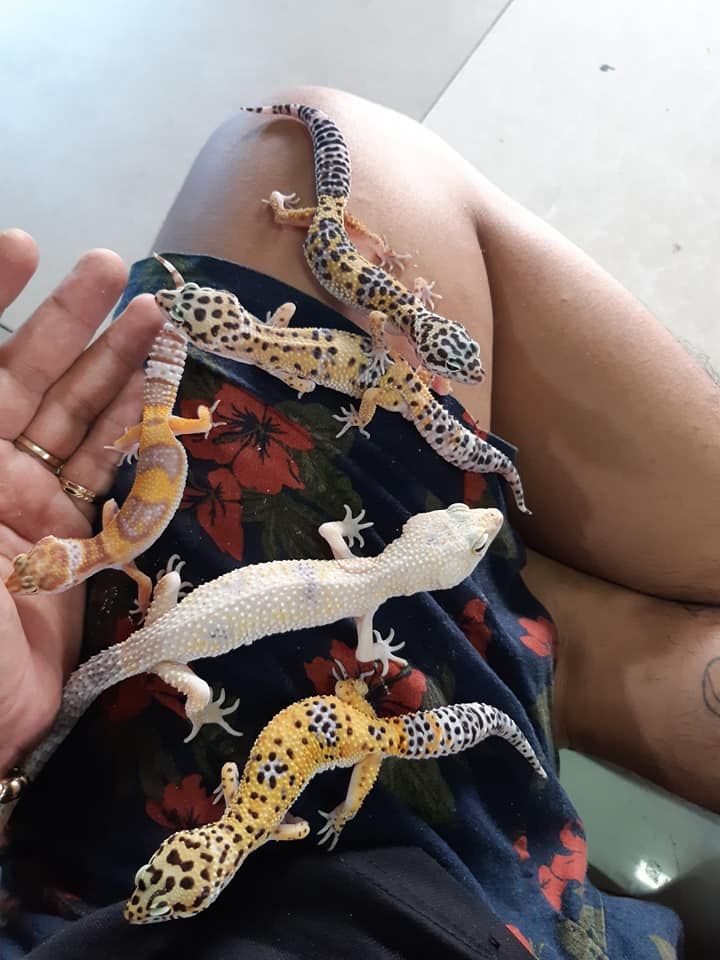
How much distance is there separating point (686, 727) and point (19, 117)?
2.61m

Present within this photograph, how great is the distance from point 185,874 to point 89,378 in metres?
0.68

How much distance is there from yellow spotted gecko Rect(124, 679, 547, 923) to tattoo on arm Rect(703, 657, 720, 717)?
436mm

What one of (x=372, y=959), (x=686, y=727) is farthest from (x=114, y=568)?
(x=686, y=727)

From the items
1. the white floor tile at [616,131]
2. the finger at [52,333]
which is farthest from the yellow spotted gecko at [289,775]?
the white floor tile at [616,131]

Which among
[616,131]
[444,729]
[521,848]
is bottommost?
[521,848]

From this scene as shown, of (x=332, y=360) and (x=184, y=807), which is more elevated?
(x=332, y=360)

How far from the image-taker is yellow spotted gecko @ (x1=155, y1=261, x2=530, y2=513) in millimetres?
1087

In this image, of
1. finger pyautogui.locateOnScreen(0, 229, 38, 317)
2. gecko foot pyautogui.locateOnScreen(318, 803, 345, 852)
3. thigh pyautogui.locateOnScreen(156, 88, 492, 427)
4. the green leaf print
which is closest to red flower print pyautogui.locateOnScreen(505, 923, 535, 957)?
the green leaf print

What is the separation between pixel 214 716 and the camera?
99 centimetres

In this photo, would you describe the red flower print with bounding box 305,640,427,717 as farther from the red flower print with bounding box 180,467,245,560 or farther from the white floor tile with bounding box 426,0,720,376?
the white floor tile with bounding box 426,0,720,376

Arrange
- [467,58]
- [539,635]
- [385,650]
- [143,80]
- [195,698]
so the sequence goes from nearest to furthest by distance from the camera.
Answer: [195,698], [385,650], [539,635], [143,80], [467,58]

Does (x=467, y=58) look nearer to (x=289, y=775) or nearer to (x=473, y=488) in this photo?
(x=473, y=488)

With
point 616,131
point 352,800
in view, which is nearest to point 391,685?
point 352,800

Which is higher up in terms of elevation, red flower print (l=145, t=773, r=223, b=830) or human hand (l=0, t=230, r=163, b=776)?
human hand (l=0, t=230, r=163, b=776)
